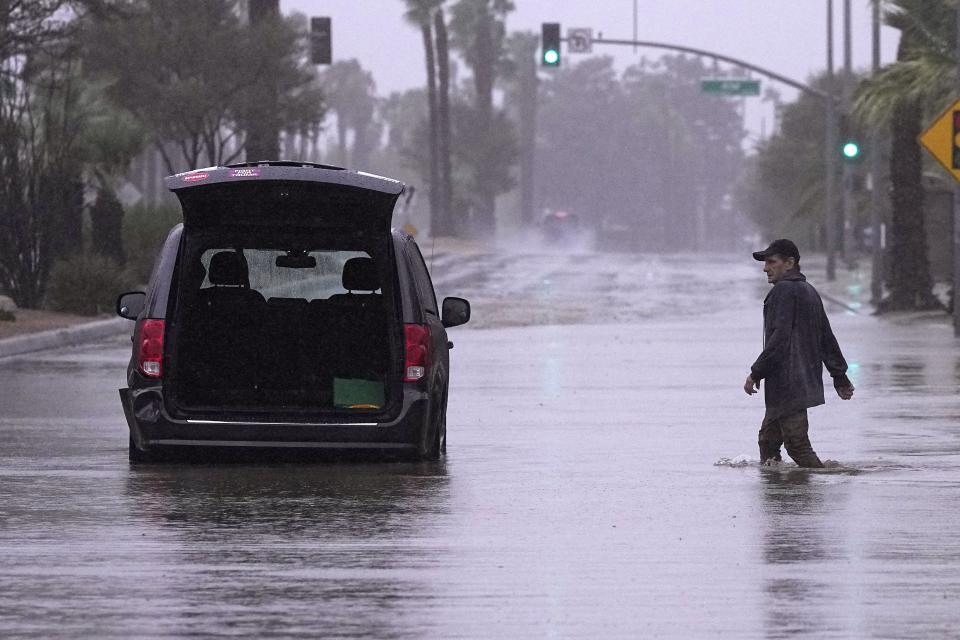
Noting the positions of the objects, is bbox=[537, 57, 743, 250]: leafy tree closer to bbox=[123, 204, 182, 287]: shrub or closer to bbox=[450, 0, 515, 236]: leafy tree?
bbox=[450, 0, 515, 236]: leafy tree

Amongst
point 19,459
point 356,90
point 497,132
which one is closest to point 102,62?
point 19,459

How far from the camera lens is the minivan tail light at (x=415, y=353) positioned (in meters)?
13.8

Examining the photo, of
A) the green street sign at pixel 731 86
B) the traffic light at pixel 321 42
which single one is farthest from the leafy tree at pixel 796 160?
the traffic light at pixel 321 42

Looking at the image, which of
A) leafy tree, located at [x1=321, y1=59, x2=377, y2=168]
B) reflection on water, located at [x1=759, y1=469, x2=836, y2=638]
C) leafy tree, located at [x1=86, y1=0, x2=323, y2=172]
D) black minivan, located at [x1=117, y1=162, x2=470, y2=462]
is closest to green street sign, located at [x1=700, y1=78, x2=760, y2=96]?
leafy tree, located at [x1=86, y1=0, x2=323, y2=172]

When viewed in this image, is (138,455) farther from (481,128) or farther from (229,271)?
(481,128)

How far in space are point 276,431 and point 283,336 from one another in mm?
833

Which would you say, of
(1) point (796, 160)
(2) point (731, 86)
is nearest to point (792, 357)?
(2) point (731, 86)

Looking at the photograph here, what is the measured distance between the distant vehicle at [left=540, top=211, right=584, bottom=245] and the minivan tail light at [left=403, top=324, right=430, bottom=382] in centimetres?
9215

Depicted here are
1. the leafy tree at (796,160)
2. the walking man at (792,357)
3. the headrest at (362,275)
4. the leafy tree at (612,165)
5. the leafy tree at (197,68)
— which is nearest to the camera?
the walking man at (792,357)

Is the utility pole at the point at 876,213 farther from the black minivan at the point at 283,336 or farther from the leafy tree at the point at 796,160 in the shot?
the leafy tree at the point at 796,160

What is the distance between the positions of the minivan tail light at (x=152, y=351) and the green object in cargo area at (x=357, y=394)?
112 cm

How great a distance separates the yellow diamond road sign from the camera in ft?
98.6

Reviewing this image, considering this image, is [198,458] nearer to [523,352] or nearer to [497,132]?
[523,352]

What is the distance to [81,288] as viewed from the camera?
3416 centimetres
